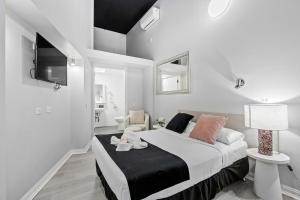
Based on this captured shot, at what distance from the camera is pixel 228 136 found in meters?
2.09

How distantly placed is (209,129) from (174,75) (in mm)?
1828

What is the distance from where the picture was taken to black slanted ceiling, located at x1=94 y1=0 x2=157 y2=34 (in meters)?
4.20

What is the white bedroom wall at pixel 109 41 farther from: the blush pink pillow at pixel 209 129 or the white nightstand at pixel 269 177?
the white nightstand at pixel 269 177

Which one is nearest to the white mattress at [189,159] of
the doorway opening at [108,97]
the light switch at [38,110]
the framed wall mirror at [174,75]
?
the light switch at [38,110]

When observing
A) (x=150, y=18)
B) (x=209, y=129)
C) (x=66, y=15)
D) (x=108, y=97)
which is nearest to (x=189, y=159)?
(x=209, y=129)

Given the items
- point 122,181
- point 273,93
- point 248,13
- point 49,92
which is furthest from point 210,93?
point 49,92

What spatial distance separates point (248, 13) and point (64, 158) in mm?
4178

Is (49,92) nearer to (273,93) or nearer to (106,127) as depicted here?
(273,93)

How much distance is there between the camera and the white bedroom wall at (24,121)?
60.7 inches

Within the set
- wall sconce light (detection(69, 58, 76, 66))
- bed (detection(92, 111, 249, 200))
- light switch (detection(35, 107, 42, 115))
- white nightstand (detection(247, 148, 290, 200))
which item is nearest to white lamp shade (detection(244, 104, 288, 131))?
white nightstand (detection(247, 148, 290, 200))

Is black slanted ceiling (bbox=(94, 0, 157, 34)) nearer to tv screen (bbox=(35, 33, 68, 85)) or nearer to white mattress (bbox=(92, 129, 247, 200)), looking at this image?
tv screen (bbox=(35, 33, 68, 85))

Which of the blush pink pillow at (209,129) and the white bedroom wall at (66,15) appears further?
the blush pink pillow at (209,129)

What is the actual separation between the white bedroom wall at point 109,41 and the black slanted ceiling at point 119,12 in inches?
7.7

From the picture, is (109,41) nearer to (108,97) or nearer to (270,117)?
(108,97)
